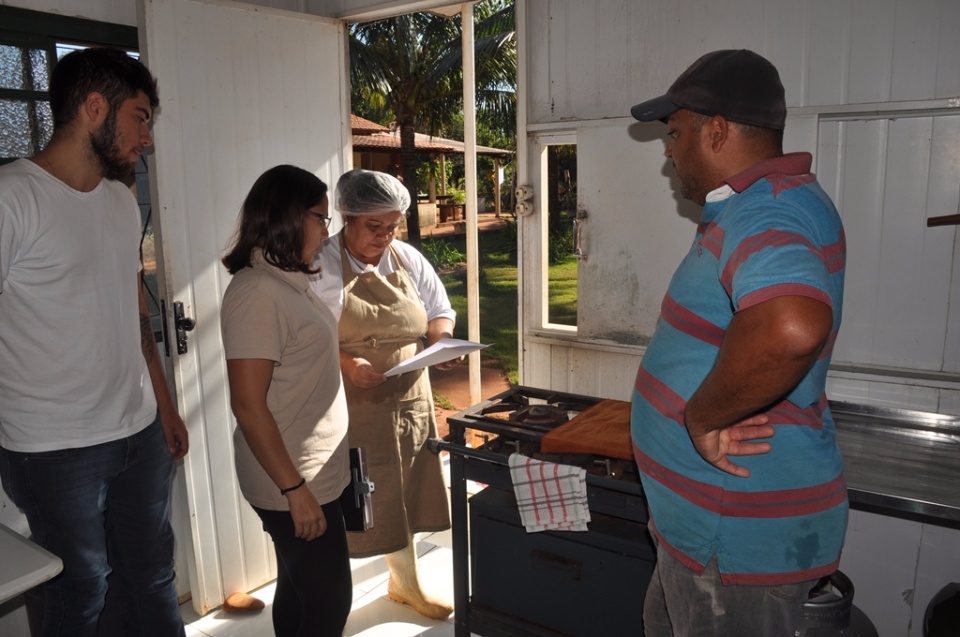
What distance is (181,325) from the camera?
264cm

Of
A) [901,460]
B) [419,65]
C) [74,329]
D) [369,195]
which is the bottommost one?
[901,460]

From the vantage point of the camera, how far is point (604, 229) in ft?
8.90

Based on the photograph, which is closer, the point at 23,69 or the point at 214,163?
the point at 23,69

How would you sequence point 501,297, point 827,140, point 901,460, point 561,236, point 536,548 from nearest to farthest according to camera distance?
point 901,460 < point 536,548 < point 827,140 < point 501,297 < point 561,236

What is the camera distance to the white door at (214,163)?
8.50ft

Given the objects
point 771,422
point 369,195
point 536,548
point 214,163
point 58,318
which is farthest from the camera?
point 214,163

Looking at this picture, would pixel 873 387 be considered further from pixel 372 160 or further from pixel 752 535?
pixel 372 160

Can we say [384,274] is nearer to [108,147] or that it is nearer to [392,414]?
[392,414]

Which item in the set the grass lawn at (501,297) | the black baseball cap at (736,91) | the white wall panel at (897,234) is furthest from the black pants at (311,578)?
the grass lawn at (501,297)

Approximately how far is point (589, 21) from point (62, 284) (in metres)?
1.98

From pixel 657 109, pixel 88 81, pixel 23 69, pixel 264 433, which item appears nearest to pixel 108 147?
pixel 88 81

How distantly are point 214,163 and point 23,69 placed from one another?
67cm

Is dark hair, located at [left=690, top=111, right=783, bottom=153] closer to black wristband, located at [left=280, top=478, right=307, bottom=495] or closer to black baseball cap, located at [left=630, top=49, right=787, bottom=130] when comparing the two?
black baseball cap, located at [left=630, top=49, right=787, bottom=130]

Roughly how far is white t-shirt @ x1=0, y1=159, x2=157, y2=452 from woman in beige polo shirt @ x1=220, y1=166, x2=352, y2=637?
1.00ft
